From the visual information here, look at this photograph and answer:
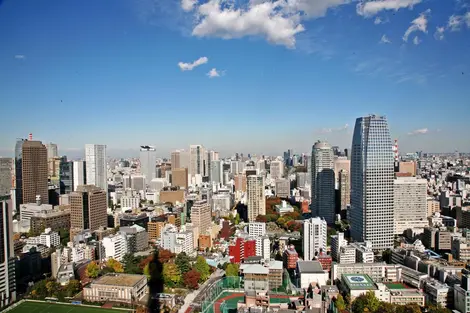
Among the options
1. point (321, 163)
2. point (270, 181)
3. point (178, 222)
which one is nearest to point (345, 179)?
point (321, 163)

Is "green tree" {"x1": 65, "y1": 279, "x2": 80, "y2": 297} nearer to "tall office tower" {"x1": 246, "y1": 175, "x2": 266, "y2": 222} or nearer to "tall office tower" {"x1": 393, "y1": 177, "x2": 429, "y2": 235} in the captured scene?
"tall office tower" {"x1": 246, "y1": 175, "x2": 266, "y2": 222}

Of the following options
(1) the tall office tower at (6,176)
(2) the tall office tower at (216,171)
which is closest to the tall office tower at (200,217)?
(1) the tall office tower at (6,176)

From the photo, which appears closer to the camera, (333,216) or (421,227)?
(421,227)

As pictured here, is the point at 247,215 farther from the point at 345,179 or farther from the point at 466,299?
the point at 466,299

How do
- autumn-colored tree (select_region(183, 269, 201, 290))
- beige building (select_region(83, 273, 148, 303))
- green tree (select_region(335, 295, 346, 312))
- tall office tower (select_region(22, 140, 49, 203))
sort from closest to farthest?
green tree (select_region(335, 295, 346, 312)) → beige building (select_region(83, 273, 148, 303)) → autumn-colored tree (select_region(183, 269, 201, 290)) → tall office tower (select_region(22, 140, 49, 203))

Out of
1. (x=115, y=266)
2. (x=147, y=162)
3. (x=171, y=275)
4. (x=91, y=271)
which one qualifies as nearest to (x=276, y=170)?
(x=147, y=162)

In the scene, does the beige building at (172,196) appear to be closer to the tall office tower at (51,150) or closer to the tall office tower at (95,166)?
the tall office tower at (95,166)

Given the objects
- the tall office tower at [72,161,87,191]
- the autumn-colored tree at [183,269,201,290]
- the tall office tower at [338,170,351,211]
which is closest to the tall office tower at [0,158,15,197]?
the tall office tower at [72,161,87,191]
